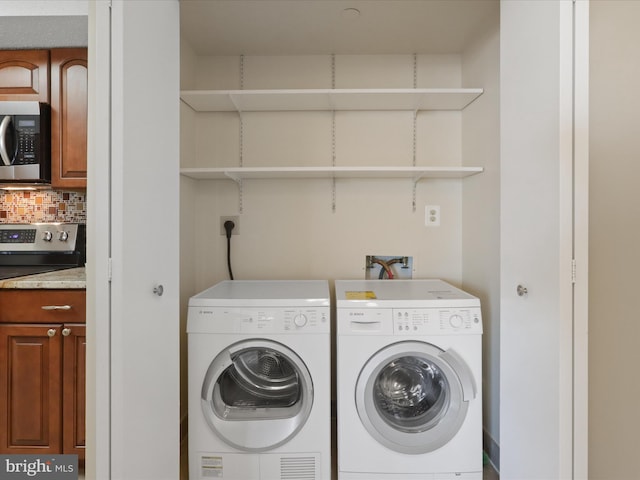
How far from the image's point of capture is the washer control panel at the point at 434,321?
165 centimetres

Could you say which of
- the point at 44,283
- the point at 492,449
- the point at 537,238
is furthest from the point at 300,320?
the point at 492,449

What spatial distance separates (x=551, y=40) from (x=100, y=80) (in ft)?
4.55

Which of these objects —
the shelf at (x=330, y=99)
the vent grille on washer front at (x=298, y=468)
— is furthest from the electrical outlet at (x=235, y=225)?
the vent grille on washer front at (x=298, y=468)

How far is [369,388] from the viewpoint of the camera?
165 cm

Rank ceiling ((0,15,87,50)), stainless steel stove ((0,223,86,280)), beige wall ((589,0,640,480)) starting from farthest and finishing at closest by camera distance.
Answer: stainless steel stove ((0,223,86,280)) → ceiling ((0,15,87,50)) → beige wall ((589,0,640,480))

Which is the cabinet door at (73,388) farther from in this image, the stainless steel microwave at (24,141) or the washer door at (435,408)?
the washer door at (435,408)

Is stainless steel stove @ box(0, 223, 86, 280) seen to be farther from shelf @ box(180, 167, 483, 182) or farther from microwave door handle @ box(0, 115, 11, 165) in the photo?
shelf @ box(180, 167, 483, 182)

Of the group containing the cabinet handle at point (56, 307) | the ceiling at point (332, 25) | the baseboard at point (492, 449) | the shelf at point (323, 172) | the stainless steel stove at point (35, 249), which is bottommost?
the baseboard at point (492, 449)

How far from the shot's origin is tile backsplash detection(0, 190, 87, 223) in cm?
215

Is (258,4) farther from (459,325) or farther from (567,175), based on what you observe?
(459,325)

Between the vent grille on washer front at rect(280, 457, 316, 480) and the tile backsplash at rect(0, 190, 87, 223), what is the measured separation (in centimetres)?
175

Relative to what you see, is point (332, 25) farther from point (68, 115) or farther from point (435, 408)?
point (435, 408)

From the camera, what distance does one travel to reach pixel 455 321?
1.66 m

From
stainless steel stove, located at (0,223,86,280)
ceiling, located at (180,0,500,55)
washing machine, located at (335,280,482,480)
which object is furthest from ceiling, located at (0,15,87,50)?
washing machine, located at (335,280,482,480)
